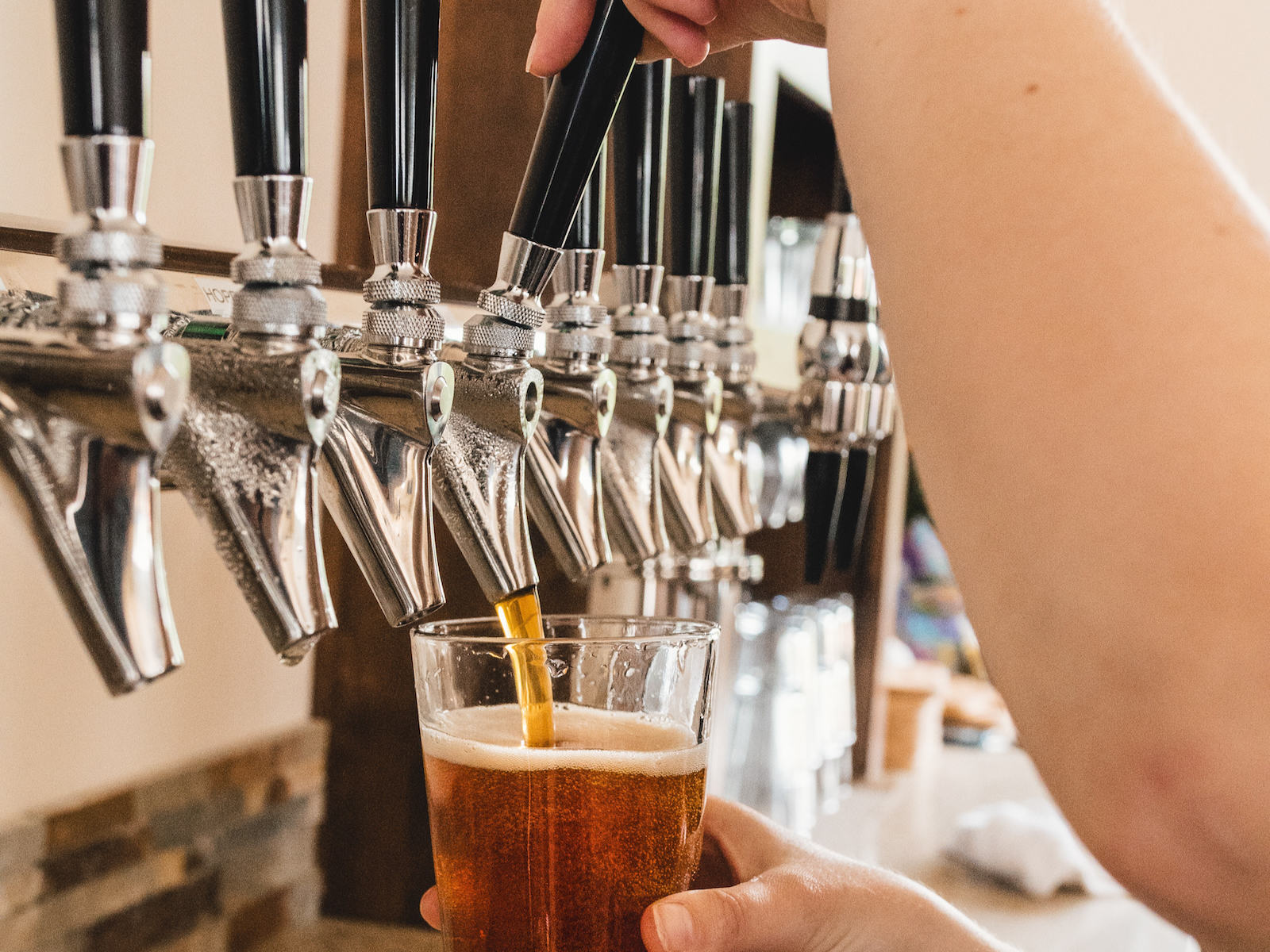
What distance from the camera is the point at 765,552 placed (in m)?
1.70

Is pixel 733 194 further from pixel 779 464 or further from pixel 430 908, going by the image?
pixel 430 908

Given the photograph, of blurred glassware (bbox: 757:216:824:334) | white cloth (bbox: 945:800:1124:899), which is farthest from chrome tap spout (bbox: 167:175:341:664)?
white cloth (bbox: 945:800:1124:899)

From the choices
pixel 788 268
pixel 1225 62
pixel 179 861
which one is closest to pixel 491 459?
pixel 179 861

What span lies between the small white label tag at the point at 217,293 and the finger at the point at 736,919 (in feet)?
1.18

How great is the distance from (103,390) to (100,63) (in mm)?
90

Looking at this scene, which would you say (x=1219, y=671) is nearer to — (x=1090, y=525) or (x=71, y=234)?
(x=1090, y=525)

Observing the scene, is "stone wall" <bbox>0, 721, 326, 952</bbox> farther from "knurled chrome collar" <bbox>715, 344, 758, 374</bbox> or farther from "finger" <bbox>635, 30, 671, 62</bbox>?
"finger" <bbox>635, 30, 671, 62</bbox>

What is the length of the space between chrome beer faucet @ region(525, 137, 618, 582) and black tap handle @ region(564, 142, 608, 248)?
0.03m

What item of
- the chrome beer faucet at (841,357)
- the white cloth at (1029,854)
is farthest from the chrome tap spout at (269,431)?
the white cloth at (1029,854)

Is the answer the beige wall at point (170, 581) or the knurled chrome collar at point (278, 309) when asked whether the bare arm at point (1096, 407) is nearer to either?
the knurled chrome collar at point (278, 309)

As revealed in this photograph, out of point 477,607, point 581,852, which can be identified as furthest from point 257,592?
point 477,607

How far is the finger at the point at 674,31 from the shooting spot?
569 millimetres

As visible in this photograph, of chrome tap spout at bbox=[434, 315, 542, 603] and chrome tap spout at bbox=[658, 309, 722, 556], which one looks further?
chrome tap spout at bbox=[658, 309, 722, 556]

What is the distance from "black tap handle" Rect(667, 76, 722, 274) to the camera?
0.78 meters
